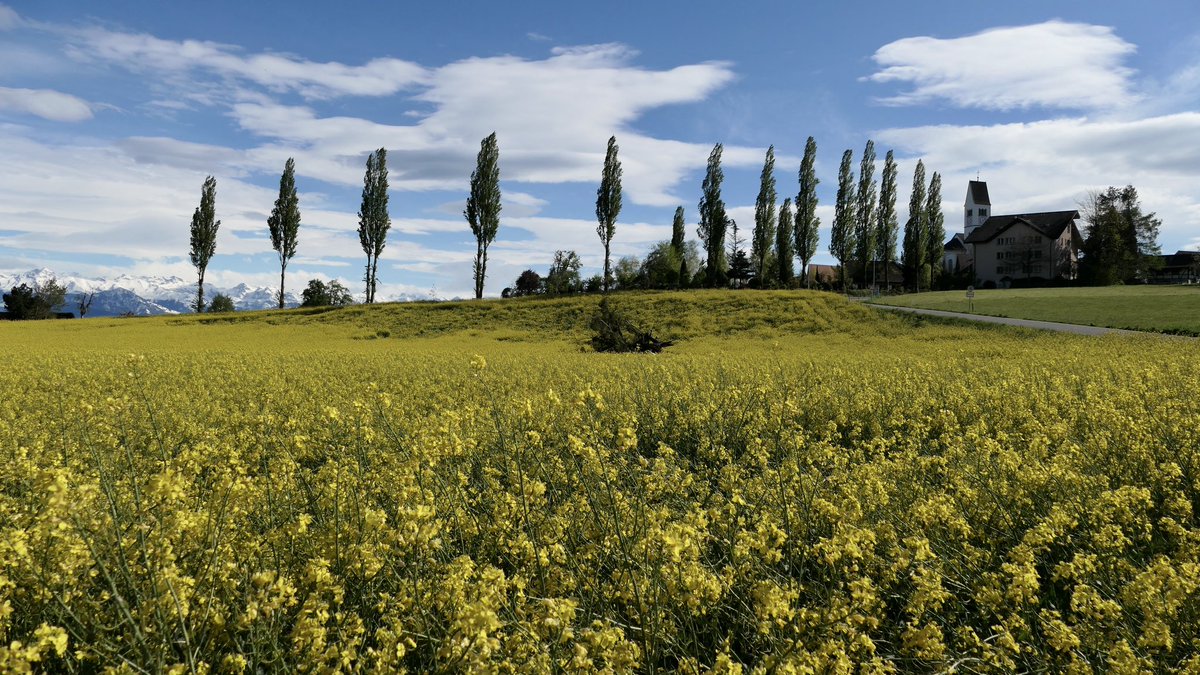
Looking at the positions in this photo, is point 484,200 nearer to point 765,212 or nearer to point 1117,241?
point 765,212

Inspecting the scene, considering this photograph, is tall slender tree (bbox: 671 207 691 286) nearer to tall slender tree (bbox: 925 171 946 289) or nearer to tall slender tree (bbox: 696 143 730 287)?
tall slender tree (bbox: 696 143 730 287)

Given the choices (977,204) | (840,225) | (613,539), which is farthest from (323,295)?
(977,204)

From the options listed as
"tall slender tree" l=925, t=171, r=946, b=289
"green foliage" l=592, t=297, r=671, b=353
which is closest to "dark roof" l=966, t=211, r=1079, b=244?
"tall slender tree" l=925, t=171, r=946, b=289

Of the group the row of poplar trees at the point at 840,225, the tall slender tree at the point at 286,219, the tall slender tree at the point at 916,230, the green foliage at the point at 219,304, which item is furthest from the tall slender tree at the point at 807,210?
the green foliage at the point at 219,304

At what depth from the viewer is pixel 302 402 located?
9.82m

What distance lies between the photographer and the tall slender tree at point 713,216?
175ft

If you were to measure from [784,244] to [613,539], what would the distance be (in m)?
56.2

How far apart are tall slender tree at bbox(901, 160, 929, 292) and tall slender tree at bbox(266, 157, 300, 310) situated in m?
54.3

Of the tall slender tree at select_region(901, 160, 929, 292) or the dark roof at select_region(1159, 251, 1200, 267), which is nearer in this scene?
the tall slender tree at select_region(901, 160, 929, 292)

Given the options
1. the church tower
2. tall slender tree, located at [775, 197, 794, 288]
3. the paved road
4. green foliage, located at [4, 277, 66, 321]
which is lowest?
the paved road

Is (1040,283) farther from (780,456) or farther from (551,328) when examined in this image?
(780,456)

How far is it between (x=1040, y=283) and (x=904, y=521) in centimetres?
7417

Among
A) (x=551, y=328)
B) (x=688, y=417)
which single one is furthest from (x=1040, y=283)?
(x=688, y=417)

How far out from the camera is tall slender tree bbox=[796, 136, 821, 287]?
53.8 metres
